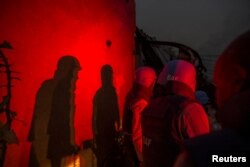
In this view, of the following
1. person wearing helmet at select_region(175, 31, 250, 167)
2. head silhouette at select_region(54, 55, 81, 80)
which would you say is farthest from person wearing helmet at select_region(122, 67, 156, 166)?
person wearing helmet at select_region(175, 31, 250, 167)

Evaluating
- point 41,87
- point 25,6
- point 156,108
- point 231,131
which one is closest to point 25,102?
point 41,87

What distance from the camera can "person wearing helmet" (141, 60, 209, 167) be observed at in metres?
2.49

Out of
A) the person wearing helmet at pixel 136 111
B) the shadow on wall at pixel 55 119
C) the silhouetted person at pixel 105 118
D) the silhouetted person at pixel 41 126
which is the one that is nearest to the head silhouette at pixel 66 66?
the shadow on wall at pixel 55 119

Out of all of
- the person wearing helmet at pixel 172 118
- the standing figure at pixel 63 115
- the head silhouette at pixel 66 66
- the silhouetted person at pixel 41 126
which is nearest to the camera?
the person wearing helmet at pixel 172 118

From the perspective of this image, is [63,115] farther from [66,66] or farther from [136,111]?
[136,111]

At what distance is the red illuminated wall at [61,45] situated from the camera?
13.6 ft

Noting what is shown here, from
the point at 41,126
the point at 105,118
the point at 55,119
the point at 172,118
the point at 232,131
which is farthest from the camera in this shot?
the point at 105,118

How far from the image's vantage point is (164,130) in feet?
8.69

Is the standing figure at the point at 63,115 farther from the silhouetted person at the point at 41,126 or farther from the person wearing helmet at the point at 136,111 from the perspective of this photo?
the person wearing helmet at the point at 136,111

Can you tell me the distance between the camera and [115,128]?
21.1 feet

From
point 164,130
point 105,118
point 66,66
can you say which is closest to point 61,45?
point 66,66

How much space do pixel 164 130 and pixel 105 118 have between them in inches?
138

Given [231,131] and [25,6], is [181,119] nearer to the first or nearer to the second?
[231,131]

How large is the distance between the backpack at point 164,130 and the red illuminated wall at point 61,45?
212 centimetres
